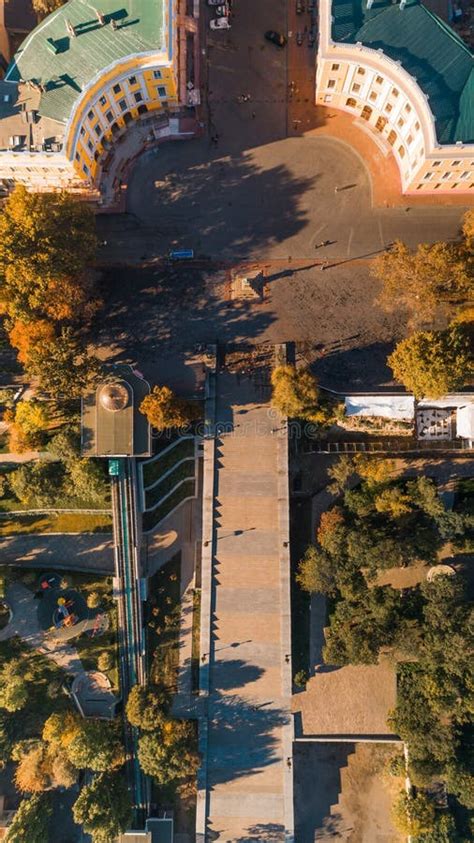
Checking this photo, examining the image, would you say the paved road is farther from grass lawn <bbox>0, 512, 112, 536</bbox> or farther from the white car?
the white car

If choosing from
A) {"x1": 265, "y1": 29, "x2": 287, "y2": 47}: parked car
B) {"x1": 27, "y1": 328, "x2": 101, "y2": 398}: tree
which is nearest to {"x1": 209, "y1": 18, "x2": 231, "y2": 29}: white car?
{"x1": 265, "y1": 29, "x2": 287, "y2": 47}: parked car

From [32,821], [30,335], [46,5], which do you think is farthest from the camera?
[32,821]

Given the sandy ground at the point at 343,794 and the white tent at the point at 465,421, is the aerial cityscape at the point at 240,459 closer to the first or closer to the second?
the sandy ground at the point at 343,794

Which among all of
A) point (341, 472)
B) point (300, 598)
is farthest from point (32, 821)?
point (341, 472)

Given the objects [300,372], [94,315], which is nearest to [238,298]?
[300,372]

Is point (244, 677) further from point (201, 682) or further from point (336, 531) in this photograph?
point (336, 531)

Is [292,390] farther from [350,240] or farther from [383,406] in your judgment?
[350,240]
